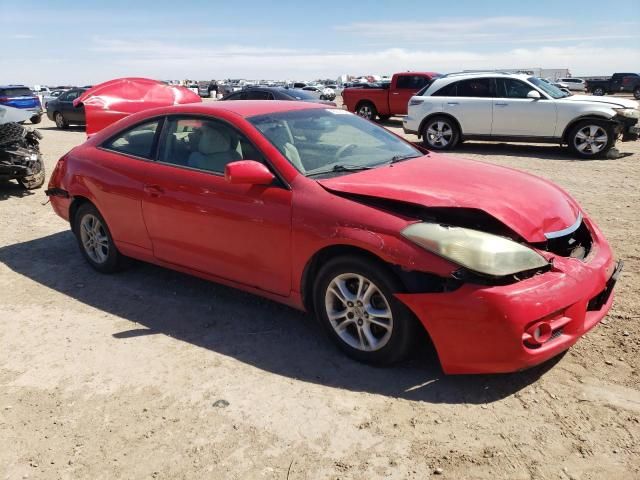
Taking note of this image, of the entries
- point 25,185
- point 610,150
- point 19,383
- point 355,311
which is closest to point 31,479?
point 19,383

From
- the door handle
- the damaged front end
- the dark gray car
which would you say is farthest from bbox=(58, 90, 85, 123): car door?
the door handle

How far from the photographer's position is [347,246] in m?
3.32

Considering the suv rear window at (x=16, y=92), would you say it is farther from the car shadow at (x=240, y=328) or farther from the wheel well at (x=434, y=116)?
the car shadow at (x=240, y=328)

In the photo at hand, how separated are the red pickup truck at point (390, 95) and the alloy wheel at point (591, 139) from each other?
8399mm

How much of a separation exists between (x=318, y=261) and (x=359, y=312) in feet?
1.39

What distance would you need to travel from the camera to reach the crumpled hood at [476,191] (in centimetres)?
320

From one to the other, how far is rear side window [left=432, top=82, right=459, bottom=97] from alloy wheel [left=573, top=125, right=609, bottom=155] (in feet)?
9.41

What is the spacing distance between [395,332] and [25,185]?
26.7 ft

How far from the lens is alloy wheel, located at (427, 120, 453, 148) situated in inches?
503

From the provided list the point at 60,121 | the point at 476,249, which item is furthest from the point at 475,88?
the point at 60,121

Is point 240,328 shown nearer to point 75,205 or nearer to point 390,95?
point 75,205

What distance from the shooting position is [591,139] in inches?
438

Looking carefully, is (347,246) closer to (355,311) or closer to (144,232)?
(355,311)

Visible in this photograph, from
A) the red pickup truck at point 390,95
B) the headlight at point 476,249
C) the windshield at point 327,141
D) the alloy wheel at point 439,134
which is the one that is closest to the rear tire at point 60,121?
the red pickup truck at point 390,95
